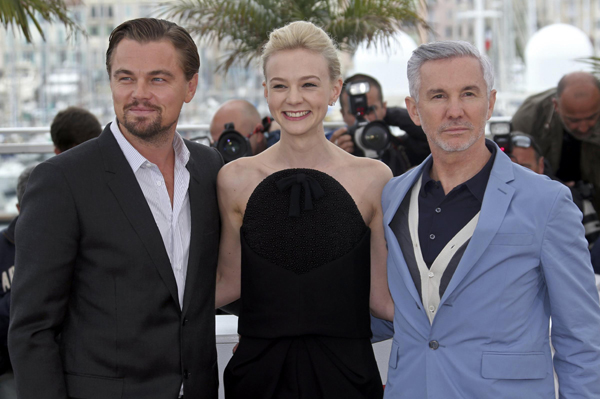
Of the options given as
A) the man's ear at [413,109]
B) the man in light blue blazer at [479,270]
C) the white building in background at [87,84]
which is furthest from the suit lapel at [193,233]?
the white building in background at [87,84]

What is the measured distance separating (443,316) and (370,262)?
48 cm

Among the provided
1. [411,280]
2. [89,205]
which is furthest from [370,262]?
[89,205]

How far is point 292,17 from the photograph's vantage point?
523cm

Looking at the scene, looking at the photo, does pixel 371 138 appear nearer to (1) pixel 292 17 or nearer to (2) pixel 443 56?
(2) pixel 443 56

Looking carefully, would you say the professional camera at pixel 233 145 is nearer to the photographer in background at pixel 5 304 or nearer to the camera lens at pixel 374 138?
the camera lens at pixel 374 138

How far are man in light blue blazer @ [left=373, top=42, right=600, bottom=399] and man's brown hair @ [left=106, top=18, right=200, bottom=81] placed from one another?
678mm

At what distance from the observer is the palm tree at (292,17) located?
17.0ft

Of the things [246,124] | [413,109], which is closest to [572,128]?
[246,124]

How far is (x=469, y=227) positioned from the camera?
1.76m

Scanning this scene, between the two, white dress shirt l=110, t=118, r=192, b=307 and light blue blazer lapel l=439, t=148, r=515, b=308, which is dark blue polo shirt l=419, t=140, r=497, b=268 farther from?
white dress shirt l=110, t=118, r=192, b=307

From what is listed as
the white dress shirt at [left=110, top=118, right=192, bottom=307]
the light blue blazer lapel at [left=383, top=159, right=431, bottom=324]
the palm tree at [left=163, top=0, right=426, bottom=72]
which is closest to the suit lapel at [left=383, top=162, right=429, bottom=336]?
the light blue blazer lapel at [left=383, top=159, right=431, bottom=324]

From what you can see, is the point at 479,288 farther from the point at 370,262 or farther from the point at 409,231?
the point at 370,262

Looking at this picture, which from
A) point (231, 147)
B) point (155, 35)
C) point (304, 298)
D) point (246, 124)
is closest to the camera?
point (155, 35)

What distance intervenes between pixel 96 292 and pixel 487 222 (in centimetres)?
103
